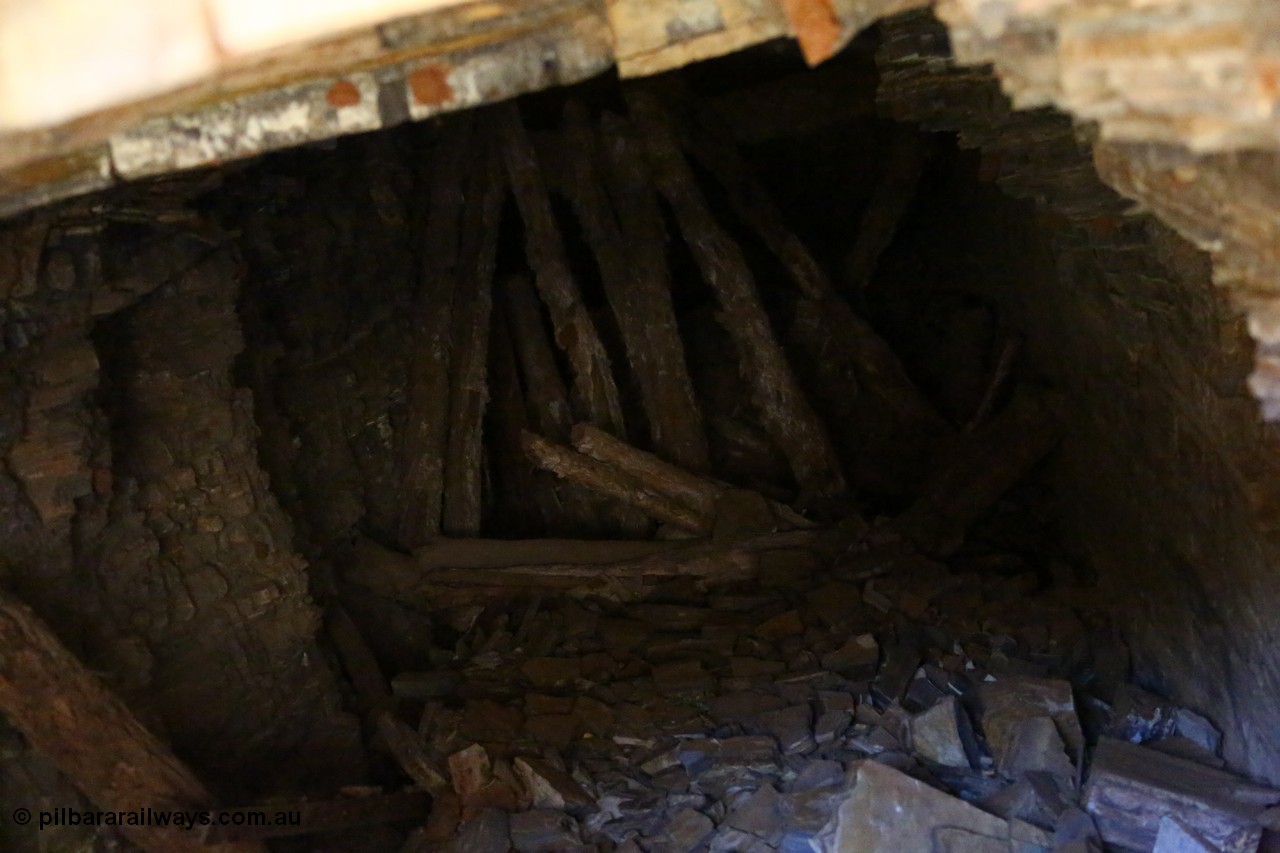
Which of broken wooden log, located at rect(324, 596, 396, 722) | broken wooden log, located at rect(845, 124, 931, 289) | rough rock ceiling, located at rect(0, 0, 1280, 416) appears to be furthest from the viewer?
broken wooden log, located at rect(845, 124, 931, 289)

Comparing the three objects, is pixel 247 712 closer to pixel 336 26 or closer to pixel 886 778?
pixel 886 778

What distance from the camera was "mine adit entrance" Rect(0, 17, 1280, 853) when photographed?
11.0ft

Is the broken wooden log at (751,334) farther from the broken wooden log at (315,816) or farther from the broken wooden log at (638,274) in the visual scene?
the broken wooden log at (315,816)

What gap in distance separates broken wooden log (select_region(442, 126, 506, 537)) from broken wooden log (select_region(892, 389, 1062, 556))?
2132mm

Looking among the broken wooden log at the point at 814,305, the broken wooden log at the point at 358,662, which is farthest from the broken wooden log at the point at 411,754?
the broken wooden log at the point at 814,305

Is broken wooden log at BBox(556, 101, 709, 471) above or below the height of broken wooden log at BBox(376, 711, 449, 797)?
above

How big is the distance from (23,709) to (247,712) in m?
1.11

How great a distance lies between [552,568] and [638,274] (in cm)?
156

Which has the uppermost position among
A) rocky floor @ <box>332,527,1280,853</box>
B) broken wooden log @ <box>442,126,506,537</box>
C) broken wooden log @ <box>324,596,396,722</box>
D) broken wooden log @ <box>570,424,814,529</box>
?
broken wooden log @ <box>442,126,506,537</box>

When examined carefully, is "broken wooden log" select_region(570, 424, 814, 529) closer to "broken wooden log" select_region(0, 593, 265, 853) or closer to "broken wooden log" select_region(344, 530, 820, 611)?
"broken wooden log" select_region(344, 530, 820, 611)

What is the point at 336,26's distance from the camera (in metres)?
1.59

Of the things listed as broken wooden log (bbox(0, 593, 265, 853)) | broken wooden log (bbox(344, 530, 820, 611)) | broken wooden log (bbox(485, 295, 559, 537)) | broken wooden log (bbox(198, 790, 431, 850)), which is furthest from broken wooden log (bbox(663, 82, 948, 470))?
broken wooden log (bbox(0, 593, 265, 853))

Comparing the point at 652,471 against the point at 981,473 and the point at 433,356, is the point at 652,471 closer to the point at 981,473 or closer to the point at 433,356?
the point at 433,356

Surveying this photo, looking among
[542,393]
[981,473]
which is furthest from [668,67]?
[542,393]
